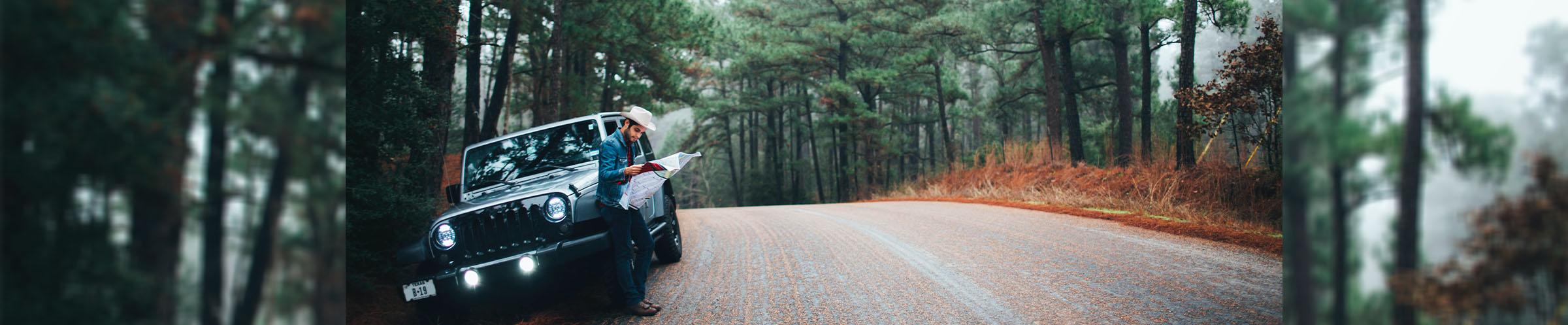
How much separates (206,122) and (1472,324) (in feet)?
4.12

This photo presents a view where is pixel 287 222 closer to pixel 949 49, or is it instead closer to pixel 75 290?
pixel 75 290

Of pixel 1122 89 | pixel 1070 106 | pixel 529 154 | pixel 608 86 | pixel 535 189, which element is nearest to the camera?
pixel 535 189

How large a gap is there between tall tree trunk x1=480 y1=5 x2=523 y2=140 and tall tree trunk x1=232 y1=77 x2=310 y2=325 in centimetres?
1400

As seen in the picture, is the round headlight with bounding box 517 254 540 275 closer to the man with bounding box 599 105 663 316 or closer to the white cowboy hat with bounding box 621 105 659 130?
the man with bounding box 599 105 663 316

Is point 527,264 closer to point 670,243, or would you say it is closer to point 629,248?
point 629,248

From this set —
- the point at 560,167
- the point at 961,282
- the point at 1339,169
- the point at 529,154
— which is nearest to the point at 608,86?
the point at 529,154

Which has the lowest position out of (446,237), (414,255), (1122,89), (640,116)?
(414,255)

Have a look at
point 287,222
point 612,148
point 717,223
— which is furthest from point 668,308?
point 717,223

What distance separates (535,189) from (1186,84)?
9061mm

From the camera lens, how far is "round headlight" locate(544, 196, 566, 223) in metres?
4.12

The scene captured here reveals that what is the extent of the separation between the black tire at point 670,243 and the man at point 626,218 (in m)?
1.26

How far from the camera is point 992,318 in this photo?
10.4ft

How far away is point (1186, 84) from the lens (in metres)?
9.30

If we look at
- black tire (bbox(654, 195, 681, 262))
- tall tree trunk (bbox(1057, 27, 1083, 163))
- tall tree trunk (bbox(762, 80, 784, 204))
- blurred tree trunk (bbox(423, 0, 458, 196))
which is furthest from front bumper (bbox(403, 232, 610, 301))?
tall tree trunk (bbox(762, 80, 784, 204))
